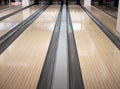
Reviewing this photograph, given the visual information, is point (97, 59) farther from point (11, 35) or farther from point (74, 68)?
point (11, 35)

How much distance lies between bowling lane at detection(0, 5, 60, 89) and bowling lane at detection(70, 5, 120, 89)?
0.58m

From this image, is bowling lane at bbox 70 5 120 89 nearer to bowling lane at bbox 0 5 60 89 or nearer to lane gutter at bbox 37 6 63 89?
lane gutter at bbox 37 6 63 89

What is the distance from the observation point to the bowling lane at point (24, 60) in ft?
7.73

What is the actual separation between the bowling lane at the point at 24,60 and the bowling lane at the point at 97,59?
585 mm

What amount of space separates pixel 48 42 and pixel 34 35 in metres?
0.66

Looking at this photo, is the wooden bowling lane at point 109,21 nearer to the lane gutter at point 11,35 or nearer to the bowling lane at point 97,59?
the bowling lane at point 97,59

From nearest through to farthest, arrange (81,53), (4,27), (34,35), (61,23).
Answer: (81,53), (34,35), (4,27), (61,23)

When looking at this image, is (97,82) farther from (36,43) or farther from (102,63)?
(36,43)

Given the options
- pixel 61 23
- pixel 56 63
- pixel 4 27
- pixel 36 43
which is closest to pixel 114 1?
pixel 61 23

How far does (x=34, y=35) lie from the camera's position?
4.54 meters

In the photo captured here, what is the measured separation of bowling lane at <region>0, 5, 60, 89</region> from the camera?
2357mm

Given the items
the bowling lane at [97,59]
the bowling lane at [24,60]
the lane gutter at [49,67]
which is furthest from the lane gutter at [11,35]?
the bowling lane at [97,59]

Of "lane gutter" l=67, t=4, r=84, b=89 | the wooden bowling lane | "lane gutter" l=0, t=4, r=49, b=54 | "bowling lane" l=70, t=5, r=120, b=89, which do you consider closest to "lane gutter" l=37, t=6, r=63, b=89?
"lane gutter" l=67, t=4, r=84, b=89

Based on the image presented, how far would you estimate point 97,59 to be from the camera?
3.12 metres
